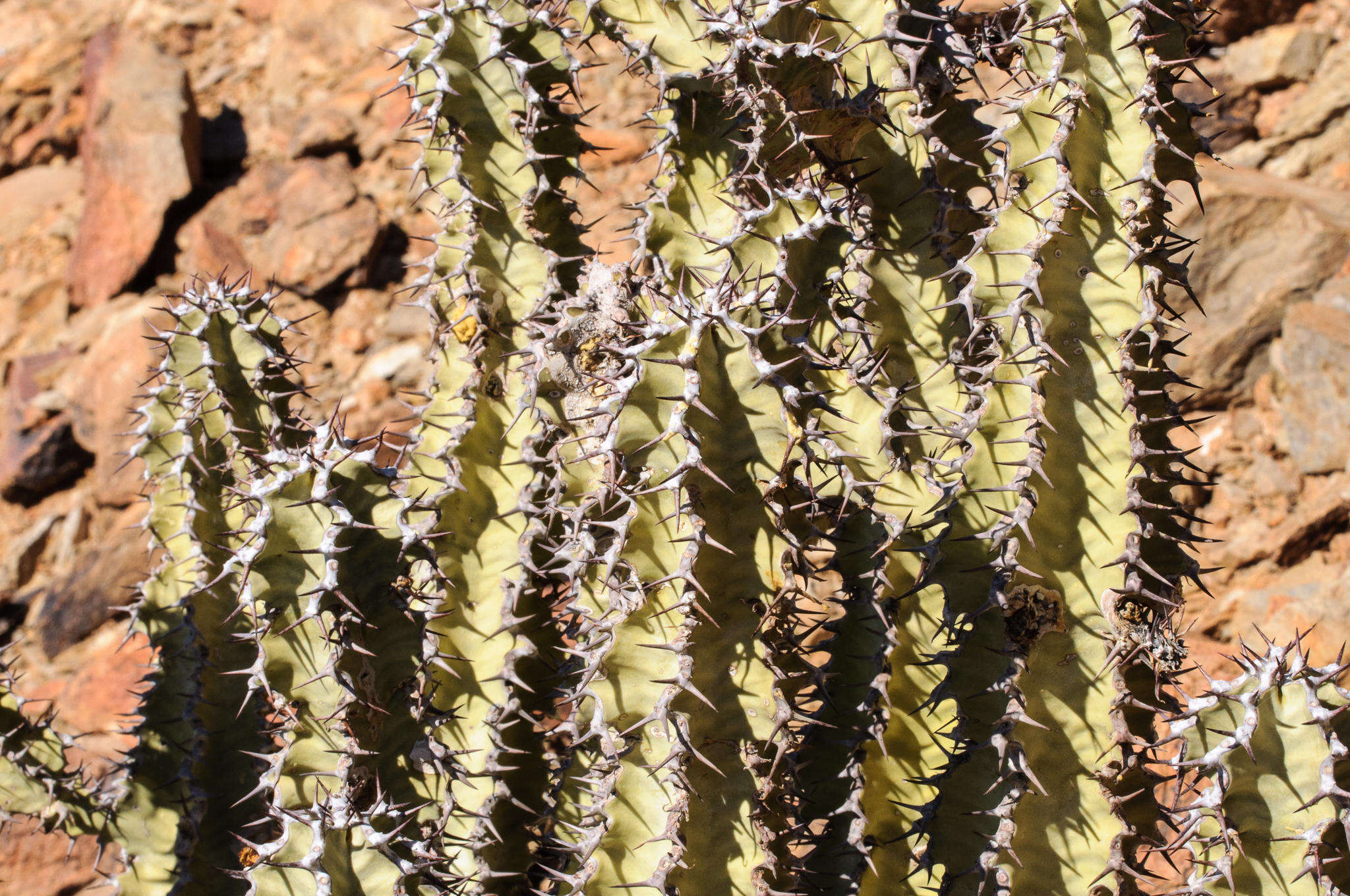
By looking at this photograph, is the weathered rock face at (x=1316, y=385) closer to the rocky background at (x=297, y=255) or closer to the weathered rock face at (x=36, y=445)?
the rocky background at (x=297, y=255)

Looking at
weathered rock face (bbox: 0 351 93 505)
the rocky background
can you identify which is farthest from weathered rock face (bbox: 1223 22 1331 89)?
weathered rock face (bbox: 0 351 93 505)

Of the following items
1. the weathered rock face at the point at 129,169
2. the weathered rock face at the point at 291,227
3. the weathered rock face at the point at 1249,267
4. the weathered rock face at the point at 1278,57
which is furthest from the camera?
the weathered rock face at the point at 129,169

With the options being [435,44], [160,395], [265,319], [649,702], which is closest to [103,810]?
[160,395]

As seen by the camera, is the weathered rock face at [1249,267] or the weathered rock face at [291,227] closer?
the weathered rock face at [1249,267]

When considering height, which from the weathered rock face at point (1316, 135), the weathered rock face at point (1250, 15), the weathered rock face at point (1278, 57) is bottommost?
the weathered rock face at point (1316, 135)

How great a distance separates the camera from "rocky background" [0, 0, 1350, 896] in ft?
15.9

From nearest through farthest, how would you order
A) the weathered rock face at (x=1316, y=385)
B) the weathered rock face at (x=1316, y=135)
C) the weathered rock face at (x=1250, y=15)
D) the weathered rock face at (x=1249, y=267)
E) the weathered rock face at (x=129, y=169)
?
the weathered rock face at (x=1316, y=385) → the weathered rock face at (x=1249, y=267) → the weathered rock face at (x=1316, y=135) → the weathered rock face at (x=1250, y=15) → the weathered rock face at (x=129, y=169)

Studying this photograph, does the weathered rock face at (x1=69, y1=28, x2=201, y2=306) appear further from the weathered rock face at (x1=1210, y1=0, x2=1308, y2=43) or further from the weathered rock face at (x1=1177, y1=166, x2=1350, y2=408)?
the weathered rock face at (x1=1210, y1=0, x2=1308, y2=43)

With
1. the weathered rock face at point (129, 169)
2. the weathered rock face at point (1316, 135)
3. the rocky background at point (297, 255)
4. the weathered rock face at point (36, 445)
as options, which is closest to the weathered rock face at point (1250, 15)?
the rocky background at point (297, 255)

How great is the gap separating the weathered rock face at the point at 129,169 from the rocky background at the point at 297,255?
0.07ft

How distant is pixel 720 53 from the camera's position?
254 cm

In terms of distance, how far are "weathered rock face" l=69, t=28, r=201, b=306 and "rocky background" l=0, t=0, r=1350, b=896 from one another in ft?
0.07

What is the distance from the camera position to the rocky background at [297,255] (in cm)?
486

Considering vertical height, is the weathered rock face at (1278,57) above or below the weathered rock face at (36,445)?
above
